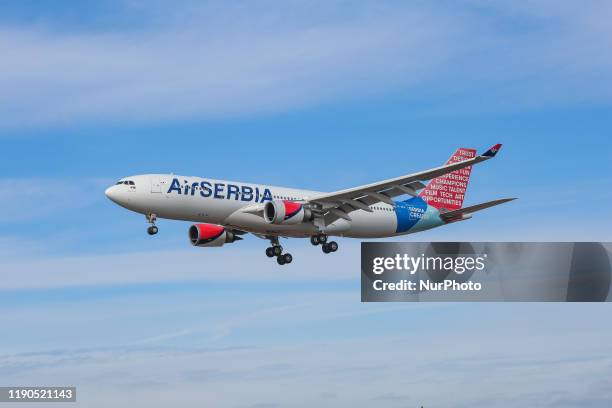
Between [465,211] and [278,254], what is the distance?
443 inches

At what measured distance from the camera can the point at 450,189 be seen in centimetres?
7000

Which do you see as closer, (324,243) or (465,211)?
(324,243)

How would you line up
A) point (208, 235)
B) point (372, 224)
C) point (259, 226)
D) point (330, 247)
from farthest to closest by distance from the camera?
point (208, 235) → point (372, 224) → point (330, 247) → point (259, 226)

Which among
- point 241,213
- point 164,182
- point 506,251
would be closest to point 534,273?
point 506,251

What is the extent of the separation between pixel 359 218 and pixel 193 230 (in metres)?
9.85

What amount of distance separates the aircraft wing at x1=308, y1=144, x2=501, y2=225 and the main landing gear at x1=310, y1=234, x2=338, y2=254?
91cm

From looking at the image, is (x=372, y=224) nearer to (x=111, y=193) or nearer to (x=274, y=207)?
(x=274, y=207)

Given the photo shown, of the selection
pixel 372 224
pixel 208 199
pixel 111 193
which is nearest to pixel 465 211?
pixel 372 224

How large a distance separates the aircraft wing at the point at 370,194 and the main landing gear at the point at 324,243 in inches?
36.0

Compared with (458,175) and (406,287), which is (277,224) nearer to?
(406,287)

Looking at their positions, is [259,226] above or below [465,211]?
below

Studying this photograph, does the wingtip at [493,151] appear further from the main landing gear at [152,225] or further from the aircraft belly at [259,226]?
the main landing gear at [152,225]

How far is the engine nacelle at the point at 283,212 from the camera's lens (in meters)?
57.6

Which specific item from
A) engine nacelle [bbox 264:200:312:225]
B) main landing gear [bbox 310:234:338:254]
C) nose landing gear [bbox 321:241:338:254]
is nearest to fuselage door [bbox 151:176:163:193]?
engine nacelle [bbox 264:200:312:225]
